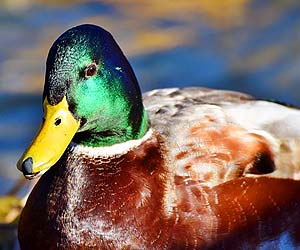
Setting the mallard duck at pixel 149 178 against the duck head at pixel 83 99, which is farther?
the mallard duck at pixel 149 178

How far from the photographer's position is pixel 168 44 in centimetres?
805

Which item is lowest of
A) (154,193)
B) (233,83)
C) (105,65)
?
(233,83)

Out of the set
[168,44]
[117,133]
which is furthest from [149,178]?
[168,44]

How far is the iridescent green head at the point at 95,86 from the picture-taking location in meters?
4.26

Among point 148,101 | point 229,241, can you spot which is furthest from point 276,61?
point 229,241

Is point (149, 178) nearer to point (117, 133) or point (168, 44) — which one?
point (117, 133)

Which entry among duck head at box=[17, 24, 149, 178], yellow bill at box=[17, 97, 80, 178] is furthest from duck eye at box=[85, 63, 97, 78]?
yellow bill at box=[17, 97, 80, 178]

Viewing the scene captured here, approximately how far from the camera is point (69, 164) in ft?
15.2

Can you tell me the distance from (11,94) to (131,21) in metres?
1.33

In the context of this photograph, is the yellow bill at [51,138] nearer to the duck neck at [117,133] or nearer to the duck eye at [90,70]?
the duck eye at [90,70]

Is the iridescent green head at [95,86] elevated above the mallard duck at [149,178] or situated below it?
above

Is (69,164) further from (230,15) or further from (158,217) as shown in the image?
(230,15)

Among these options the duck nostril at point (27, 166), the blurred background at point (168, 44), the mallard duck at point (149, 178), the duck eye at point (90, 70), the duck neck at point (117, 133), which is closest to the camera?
the duck nostril at point (27, 166)

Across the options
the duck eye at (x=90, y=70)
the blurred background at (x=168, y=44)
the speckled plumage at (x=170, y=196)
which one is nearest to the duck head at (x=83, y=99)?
the duck eye at (x=90, y=70)
